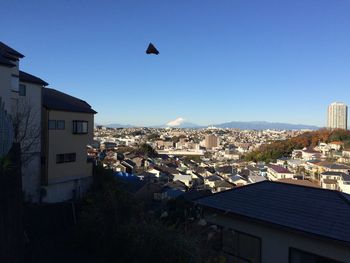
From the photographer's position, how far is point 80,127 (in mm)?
11820

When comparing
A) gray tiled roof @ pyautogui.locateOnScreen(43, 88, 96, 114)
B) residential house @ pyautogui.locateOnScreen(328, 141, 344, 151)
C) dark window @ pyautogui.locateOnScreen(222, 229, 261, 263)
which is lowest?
residential house @ pyautogui.locateOnScreen(328, 141, 344, 151)

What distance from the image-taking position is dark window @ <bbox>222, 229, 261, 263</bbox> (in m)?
5.19

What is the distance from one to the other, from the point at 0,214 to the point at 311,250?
3.82 meters

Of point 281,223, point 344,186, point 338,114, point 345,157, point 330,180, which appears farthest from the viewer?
point 338,114

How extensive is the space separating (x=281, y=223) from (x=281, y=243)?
297mm

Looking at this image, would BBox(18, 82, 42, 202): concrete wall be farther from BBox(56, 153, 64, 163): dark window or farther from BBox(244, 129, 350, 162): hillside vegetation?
BBox(244, 129, 350, 162): hillside vegetation

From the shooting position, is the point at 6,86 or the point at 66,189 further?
the point at 66,189

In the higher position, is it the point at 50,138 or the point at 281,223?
the point at 50,138

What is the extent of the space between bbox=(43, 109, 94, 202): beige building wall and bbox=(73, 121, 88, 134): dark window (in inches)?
4.3

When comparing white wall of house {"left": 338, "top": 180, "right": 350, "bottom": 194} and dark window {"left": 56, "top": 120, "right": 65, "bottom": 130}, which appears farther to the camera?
white wall of house {"left": 338, "top": 180, "right": 350, "bottom": 194}

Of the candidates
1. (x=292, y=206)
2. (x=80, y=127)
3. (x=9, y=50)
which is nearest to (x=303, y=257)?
(x=292, y=206)

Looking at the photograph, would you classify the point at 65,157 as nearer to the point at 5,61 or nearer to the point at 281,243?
the point at 5,61

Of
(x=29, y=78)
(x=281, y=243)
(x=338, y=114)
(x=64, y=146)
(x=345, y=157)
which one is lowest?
(x=345, y=157)

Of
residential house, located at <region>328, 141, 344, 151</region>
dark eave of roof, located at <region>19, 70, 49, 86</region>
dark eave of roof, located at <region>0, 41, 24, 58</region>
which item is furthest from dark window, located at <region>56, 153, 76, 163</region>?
residential house, located at <region>328, 141, 344, 151</region>
